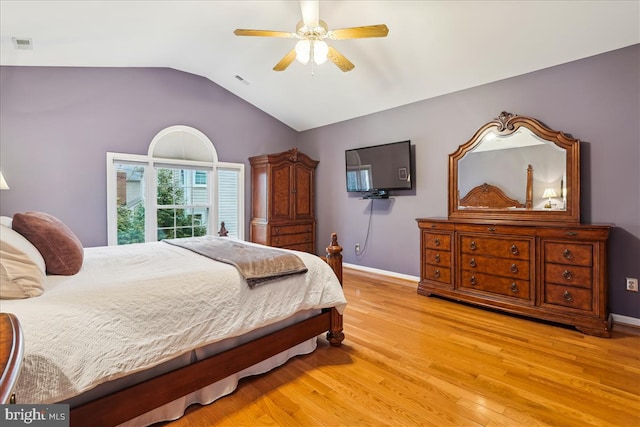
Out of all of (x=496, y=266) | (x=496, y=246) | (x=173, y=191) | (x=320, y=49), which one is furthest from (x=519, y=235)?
(x=173, y=191)

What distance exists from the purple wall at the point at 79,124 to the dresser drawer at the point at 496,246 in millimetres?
4090

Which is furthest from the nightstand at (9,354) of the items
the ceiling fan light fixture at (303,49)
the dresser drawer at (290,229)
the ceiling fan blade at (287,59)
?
the dresser drawer at (290,229)

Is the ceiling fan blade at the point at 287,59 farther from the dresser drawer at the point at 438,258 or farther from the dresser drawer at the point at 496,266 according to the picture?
the dresser drawer at the point at 496,266

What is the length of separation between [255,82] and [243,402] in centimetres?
429

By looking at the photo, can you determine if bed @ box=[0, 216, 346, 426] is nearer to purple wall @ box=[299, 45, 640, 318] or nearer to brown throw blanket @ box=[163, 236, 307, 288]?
brown throw blanket @ box=[163, 236, 307, 288]

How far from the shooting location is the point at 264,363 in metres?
2.12

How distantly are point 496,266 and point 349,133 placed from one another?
121 inches

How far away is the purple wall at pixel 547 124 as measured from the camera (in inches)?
114

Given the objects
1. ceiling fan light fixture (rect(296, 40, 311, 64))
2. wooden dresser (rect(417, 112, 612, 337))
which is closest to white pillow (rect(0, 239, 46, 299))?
ceiling fan light fixture (rect(296, 40, 311, 64))

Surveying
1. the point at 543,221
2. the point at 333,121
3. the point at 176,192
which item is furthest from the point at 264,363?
the point at 333,121

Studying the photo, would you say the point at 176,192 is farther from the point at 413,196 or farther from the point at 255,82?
the point at 413,196

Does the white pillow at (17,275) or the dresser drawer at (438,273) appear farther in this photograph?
the dresser drawer at (438,273)

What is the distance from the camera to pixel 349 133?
5.25 meters

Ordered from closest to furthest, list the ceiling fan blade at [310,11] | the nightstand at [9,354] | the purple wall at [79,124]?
the nightstand at [9,354] → the ceiling fan blade at [310,11] → the purple wall at [79,124]
